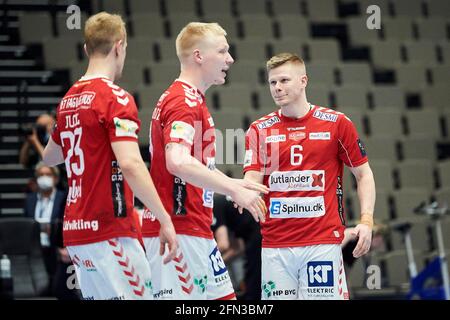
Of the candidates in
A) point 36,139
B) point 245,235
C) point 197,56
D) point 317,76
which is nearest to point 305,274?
point 197,56

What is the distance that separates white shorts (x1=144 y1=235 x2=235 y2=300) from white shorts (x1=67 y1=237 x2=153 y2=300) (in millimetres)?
411

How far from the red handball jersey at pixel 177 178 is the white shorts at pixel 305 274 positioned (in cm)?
84

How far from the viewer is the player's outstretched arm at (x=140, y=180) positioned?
479cm

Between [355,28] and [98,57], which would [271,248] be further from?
[355,28]

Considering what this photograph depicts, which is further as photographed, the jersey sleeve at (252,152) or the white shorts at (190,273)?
the jersey sleeve at (252,152)

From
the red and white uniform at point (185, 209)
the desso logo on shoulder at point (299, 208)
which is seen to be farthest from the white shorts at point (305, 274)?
the red and white uniform at point (185, 209)

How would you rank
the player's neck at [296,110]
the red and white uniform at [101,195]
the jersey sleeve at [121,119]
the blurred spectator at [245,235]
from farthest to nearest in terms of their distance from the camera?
the blurred spectator at [245,235] → the player's neck at [296,110] → the red and white uniform at [101,195] → the jersey sleeve at [121,119]

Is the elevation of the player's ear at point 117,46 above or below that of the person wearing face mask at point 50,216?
above

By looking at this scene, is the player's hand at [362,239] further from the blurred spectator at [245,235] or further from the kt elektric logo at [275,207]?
the blurred spectator at [245,235]

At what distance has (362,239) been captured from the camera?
591 centimetres

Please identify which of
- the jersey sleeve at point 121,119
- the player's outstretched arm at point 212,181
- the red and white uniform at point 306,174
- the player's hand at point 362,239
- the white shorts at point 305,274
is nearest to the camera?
the jersey sleeve at point 121,119

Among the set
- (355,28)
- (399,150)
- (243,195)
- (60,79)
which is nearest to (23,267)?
(60,79)

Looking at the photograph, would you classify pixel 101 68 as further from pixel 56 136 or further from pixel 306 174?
pixel 306 174

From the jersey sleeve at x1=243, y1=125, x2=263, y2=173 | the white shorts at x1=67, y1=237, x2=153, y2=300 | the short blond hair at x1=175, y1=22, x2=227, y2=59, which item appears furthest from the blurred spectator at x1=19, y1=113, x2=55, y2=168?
the white shorts at x1=67, y1=237, x2=153, y2=300
